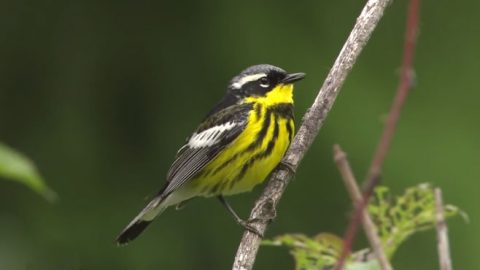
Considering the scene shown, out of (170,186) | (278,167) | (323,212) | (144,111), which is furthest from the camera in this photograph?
(144,111)

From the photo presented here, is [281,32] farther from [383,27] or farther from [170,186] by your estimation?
[170,186]

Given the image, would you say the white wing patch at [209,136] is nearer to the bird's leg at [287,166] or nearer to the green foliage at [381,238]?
the bird's leg at [287,166]

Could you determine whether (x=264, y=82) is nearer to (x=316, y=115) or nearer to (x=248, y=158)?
(x=248, y=158)

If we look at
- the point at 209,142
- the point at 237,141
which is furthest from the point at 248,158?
the point at 209,142

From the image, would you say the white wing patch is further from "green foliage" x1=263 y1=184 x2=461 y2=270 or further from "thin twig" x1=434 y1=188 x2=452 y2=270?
"thin twig" x1=434 y1=188 x2=452 y2=270

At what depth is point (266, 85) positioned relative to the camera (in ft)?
11.8

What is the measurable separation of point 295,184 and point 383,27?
2.96 feet

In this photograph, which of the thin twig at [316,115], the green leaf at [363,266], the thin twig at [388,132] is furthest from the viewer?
the thin twig at [316,115]

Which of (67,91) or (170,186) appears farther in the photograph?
(67,91)

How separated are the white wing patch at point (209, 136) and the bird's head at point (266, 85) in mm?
135

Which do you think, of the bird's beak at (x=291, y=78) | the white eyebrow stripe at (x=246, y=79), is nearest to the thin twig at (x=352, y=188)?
the bird's beak at (x=291, y=78)

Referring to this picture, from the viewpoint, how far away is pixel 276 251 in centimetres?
493

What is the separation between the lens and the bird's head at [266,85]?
356 cm

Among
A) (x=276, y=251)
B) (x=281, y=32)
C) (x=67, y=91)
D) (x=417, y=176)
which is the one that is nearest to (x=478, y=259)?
(x=417, y=176)
